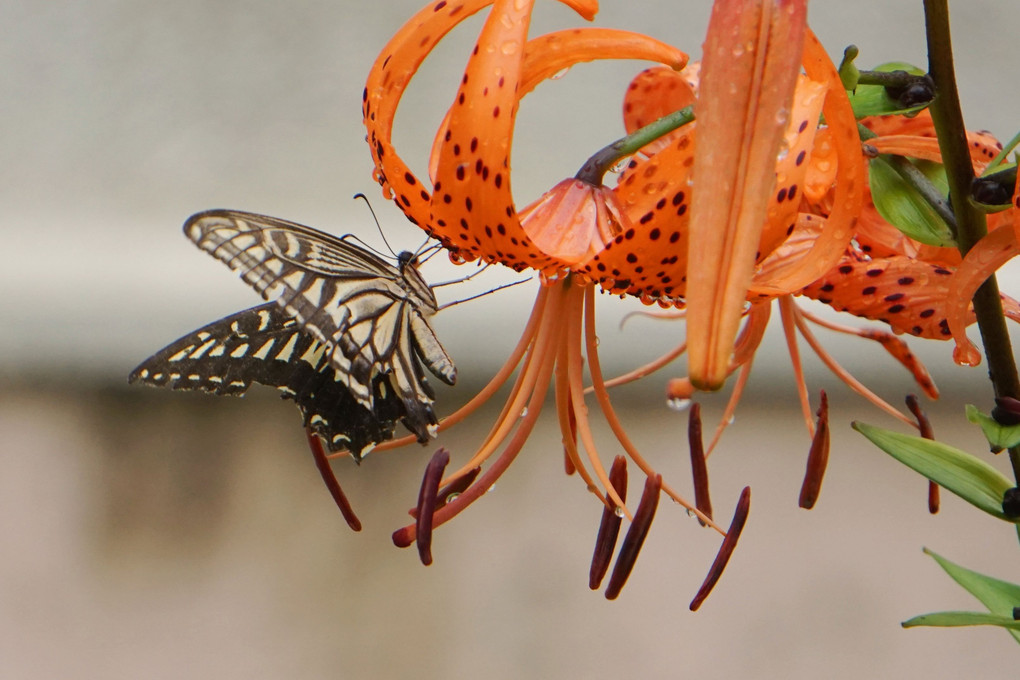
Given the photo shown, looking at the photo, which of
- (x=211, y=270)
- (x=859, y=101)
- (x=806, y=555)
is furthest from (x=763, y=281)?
(x=806, y=555)

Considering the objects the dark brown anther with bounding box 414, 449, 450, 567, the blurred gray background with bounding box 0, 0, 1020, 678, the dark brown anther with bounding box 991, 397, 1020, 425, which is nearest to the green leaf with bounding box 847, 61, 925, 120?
the dark brown anther with bounding box 991, 397, 1020, 425

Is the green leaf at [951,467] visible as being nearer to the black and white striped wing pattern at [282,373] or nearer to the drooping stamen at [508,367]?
the drooping stamen at [508,367]

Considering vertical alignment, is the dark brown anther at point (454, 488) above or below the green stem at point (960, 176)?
below

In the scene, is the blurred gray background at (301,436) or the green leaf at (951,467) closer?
the green leaf at (951,467)

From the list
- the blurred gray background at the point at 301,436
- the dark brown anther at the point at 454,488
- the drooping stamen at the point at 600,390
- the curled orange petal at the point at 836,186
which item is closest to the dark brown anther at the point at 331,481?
the dark brown anther at the point at 454,488

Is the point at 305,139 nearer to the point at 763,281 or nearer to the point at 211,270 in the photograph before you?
the point at 211,270

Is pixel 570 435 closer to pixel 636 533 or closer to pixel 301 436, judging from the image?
pixel 636 533

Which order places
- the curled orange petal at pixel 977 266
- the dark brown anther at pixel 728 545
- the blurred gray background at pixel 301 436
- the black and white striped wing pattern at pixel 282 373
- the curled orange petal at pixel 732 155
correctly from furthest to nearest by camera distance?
the blurred gray background at pixel 301 436
the black and white striped wing pattern at pixel 282 373
the dark brown anther at pixel 728 545
the curled orange petal at pixel 977 266
the curled orange petal at pixel 732 155
